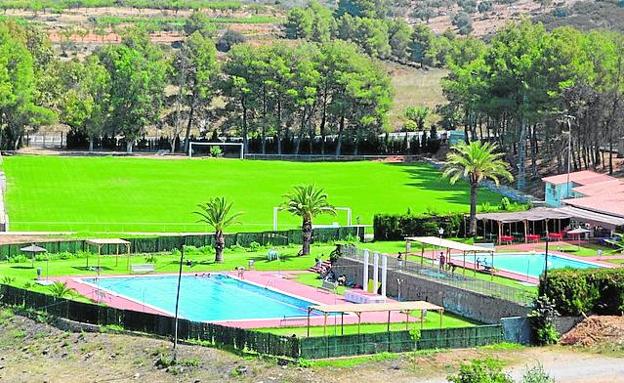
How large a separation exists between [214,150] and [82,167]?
67.4 feet

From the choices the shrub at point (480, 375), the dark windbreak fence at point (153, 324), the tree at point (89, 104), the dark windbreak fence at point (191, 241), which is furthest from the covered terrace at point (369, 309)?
the tree at point (89, 104)

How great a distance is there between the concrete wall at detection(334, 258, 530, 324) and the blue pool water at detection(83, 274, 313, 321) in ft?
16.2

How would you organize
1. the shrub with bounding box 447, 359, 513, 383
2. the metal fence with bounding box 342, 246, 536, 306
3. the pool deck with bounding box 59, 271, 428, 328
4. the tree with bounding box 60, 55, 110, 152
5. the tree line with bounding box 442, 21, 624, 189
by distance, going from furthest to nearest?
the tree with bounding box 60, 55, 110, 152
the tree line with bounding box 442, 21, 624, 189
the metal fence with bounding box 342, 246, 536, 306
the pool deck with bounding box 59, 271, 428, 328
the shrub with bounding box 447, 359, 513, 383

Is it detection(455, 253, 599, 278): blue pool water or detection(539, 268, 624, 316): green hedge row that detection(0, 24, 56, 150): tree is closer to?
detection(455, 253, 599, 278): blue pool water

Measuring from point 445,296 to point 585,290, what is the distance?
687 cm

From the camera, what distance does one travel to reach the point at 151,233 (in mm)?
85188

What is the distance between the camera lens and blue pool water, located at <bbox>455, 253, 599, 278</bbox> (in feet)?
226

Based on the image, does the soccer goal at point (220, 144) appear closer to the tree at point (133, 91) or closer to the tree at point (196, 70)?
the tree at point (133, 91)

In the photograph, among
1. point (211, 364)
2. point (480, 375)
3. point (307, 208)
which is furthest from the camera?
point (307, 208)

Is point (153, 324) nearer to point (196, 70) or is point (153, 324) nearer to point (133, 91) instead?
point (133, 91)

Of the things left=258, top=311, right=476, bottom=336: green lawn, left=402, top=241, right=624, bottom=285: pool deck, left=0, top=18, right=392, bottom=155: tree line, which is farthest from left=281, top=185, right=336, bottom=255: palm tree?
left=0, top=18, right=392, bottom=155: tree line

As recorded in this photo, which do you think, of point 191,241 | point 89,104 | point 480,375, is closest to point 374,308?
point 480,375

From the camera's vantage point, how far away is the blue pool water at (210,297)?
60.3 m

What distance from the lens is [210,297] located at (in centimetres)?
6475
